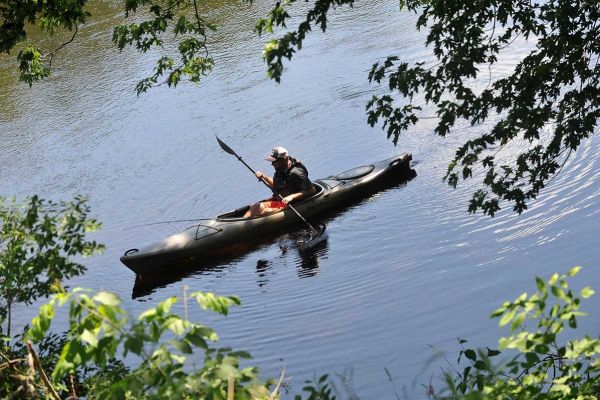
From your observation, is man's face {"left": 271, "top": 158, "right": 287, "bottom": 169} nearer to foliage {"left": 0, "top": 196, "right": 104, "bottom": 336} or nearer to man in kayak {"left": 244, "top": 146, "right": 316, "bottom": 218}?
man in kayak {"left": 244, "top": 146, "right": 316, "bottom": 218}

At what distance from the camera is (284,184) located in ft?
45.0

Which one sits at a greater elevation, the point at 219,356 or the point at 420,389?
the point at 219,356

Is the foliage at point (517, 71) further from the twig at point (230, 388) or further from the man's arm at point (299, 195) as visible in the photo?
the man's arm at point (299, 195)

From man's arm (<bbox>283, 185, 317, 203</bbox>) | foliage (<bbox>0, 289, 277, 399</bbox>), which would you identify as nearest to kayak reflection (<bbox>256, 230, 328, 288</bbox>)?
man's arm (<bbox>283, 185, 317, 203</bbox>)

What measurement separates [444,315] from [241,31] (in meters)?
16.0

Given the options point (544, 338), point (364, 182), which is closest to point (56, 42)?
point (364, 182)

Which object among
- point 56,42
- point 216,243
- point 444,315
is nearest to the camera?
point 444,315

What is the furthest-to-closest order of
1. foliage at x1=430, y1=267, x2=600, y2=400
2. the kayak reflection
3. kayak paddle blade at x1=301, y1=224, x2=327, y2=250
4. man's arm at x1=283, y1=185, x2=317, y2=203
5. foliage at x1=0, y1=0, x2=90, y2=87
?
1. man's arm at x1=283, y1=185, x2=317, y2=203
2. kayak paddle blade at x1=301, y1=224, x2=327, y2=250
3. the kayak reflection
4. foliage at x1=0, y1=0, x2=90, y2=87
5. foliage at x1=430, y1=267, x2=600, y2=400

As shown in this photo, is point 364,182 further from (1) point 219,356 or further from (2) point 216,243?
(1) point 219,356

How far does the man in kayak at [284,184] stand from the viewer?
1343 centimetres

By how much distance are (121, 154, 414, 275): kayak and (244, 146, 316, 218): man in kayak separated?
119 mm

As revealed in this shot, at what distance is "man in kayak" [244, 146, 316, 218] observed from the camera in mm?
13430

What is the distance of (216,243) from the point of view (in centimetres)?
1303

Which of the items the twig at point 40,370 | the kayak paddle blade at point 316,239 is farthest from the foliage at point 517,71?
the kayak paddle blade at point 316,239
